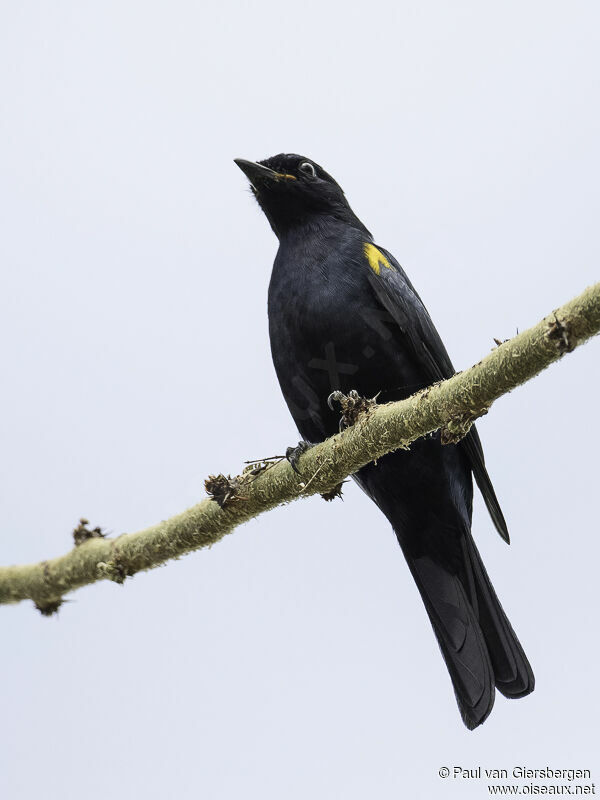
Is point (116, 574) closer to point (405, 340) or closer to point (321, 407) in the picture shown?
point (321, 407)

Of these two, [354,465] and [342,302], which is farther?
[342,302]

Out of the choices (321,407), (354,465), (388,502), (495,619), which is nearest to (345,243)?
(321,407)

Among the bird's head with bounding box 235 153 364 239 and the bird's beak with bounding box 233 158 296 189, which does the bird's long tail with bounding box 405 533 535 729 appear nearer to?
the bird's head with bounding box 235 153 364 239

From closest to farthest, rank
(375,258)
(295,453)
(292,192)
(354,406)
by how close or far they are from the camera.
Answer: (354,406) → (295,453) → (375,258) → (292,192)

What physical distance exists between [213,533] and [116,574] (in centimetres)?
55

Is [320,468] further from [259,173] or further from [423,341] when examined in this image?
[259,173]

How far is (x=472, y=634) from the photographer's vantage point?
4844 millimetres

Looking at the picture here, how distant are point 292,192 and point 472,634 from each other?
2.84 meters

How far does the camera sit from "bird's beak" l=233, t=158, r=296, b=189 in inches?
222

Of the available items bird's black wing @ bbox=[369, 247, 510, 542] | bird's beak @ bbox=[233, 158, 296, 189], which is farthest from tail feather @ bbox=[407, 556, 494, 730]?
bird's beak @ bbox=[233, 158, 296, 189]

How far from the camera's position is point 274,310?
5.01 meters

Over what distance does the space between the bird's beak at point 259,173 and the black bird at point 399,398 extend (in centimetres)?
62

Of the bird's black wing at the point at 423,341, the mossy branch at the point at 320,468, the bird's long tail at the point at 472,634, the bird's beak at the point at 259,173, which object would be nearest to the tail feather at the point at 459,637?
the bird's long tail at the point at 472,634

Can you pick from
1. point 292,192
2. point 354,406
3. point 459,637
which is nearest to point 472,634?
point 459,637
